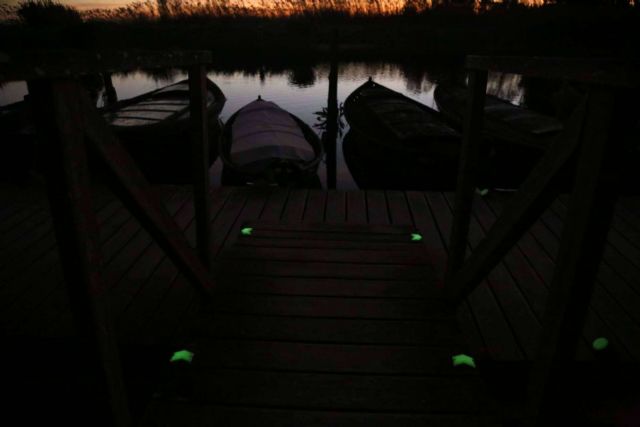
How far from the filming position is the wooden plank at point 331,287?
122 inches

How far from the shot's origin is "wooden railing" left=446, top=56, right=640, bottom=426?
119 cm

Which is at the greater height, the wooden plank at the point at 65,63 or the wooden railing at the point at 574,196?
the wooden plank at the point at 65,63

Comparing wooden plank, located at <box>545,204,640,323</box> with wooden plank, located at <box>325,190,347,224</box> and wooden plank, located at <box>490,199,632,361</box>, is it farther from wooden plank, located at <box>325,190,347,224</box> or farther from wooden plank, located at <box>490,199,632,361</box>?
wooden plank, located at <box>325,190,347,224</box>

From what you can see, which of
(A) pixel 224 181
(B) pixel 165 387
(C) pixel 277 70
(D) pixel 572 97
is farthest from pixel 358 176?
(C) pixel 277 70

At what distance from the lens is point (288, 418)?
203 centimetres

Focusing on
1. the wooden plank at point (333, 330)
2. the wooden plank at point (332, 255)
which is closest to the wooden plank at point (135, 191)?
the wooden plank at point (333, 330)

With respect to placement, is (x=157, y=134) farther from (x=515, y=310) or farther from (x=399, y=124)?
(x=515, y=310)

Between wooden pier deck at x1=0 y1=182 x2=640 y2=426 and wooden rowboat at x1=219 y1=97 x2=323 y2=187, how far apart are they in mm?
2189

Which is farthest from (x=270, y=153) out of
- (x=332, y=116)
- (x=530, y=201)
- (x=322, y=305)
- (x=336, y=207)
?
(x=332, y=116)

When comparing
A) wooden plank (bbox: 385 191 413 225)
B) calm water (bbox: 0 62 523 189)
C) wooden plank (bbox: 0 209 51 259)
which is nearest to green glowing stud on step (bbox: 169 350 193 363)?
wooden plank (bbox: 0 209 51 259)

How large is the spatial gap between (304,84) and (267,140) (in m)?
25.0

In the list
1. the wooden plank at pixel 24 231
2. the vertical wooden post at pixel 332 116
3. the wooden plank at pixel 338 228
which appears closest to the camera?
the wooden plank at pixel 338 228

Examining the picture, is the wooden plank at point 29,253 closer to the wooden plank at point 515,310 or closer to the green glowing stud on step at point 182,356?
the green glowing stud on step at point 182,356

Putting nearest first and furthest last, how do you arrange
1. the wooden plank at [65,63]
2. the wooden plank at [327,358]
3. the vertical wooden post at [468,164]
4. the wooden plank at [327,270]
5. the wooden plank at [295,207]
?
the wooden plank at [65,63] < the wooden plank at [327,358] < the vertical wooden post at [468,164] < the wooden plank at [327,270] < the wooden plank at [295,207]
